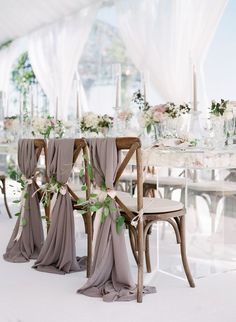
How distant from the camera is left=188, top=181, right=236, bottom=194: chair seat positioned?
9.59 ft

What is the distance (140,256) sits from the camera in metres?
2.45

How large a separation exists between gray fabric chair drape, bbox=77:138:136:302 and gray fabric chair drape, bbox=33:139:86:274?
1.24ft

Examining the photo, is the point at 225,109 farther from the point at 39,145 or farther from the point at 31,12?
the point at 31,12

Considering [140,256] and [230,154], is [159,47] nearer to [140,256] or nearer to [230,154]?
[230,154]

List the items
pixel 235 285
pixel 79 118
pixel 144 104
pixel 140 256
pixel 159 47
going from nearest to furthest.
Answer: pixel 140 256 < pixel 235 285 < pixel 144 104 < pixel 79 118 < pixel 159 47

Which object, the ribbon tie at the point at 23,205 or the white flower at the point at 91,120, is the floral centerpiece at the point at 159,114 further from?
the ribbon tie at the point at 23,205

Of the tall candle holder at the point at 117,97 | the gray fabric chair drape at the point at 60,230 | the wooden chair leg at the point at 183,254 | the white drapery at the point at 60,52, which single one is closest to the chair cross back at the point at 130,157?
the wooden chair leg at the point at 183,254

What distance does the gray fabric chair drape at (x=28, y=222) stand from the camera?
324 cm

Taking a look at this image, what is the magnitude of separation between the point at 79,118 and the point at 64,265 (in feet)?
5.01

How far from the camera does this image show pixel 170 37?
5191 mm

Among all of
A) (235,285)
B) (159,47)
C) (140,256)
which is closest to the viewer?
(140,256)

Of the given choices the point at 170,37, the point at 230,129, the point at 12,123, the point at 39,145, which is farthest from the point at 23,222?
the point at 170,37

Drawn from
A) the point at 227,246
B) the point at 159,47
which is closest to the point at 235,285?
the point at 227,246

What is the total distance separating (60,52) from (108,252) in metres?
4.97
